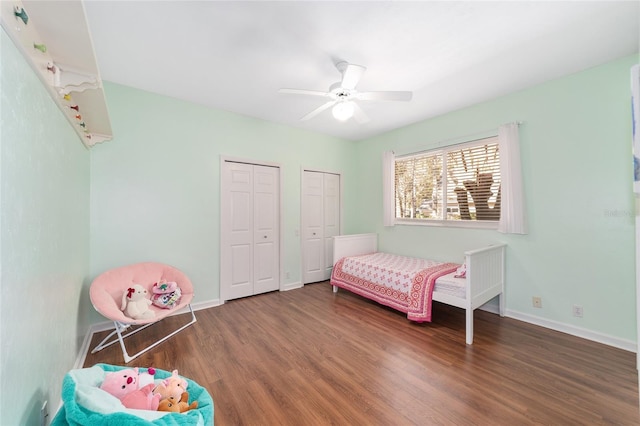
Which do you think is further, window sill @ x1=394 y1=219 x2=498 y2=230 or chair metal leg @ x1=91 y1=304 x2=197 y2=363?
window sill @ x1=394 y1=219 x2=498 y2=230

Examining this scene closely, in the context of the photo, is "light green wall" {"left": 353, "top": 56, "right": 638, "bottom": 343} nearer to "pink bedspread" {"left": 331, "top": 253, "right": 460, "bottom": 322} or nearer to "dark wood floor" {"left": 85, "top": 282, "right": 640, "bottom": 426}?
"dark wood floor" {"left": 85, "top": 282, "right": 640, "bottom": 426}

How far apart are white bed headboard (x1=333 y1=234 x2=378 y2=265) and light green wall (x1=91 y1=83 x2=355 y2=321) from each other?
5.42ft

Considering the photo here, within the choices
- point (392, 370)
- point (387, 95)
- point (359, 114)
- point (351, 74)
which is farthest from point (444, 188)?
point (392, 370)

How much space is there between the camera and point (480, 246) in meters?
3.16

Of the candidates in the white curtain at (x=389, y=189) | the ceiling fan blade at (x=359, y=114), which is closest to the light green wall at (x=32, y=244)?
the ceiling fan blade at (x=359, y=114)

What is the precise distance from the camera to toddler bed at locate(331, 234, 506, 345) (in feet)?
8.16

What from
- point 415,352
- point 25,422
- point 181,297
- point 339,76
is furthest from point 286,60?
point 415,352

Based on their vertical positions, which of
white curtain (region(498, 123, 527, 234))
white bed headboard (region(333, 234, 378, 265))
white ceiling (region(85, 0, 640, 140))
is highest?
white ceiling (region(85, 0, 640, 140))

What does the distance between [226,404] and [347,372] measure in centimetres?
87

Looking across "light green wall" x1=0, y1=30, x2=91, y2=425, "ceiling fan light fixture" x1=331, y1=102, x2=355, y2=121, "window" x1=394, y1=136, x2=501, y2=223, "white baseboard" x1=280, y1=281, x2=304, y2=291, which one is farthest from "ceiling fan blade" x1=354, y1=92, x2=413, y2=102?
"white baseboard" x1=280, y1=281, x2=304, y2=291

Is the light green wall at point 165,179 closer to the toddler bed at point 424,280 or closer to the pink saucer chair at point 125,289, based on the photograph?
the pink saucer chair at point 125,289

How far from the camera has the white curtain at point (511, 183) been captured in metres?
2.80

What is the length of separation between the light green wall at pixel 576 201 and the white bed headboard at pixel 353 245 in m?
1.62

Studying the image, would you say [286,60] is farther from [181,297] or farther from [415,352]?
[415,352]
